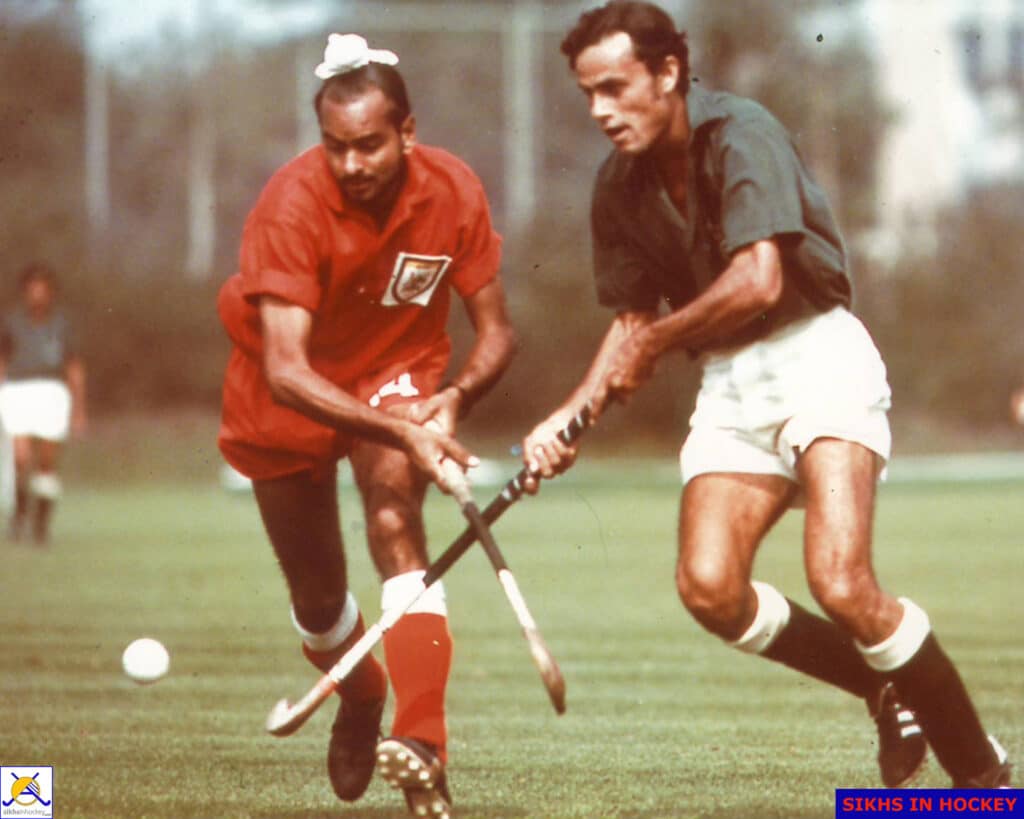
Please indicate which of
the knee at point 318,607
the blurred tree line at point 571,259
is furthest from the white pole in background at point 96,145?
the knee at point 318,607

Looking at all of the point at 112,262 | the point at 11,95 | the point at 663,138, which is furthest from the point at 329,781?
the point at 11,95

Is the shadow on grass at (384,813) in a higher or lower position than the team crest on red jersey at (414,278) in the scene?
lower

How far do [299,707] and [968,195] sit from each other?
36.2 metres

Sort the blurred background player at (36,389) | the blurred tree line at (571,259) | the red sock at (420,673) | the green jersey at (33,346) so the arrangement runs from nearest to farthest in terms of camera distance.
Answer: the red sock at (420,673)
the blurred background player at (36,389)
the green jersey at (33,346)
the blurred tree line at (571,259)

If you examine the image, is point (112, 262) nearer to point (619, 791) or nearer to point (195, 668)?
point (195, 668)

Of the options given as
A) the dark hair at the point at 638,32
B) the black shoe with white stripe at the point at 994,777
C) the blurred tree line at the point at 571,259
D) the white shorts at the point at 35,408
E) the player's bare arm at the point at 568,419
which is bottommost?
the blurred tree line at the point at 571,259

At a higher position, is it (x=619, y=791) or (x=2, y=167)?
(x=619, y=791)

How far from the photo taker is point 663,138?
634cm

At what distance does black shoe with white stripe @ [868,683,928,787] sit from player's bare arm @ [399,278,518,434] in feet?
4.71

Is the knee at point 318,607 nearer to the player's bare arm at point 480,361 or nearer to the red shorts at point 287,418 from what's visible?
the red shorts at point 287,418

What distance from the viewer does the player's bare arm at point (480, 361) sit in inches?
255

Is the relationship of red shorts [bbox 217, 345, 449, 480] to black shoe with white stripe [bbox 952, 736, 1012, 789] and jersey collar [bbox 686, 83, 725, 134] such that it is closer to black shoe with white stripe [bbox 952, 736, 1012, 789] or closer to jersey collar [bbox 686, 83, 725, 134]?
jersey collar [bbox 686, 83, 725, 134]

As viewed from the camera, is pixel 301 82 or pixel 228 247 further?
pixel 301 82

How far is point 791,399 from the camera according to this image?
251 inches
